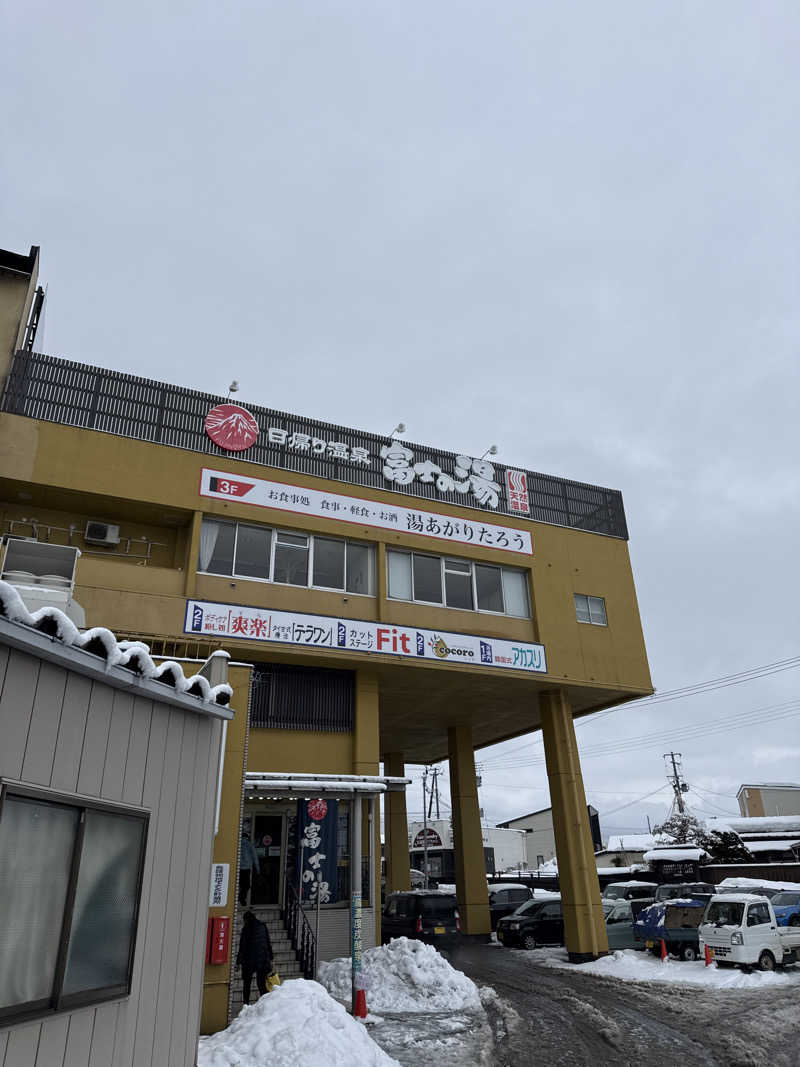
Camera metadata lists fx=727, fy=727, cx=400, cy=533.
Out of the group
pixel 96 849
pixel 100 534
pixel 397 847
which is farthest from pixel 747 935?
pixel 100 534

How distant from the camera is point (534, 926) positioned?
2233 cm

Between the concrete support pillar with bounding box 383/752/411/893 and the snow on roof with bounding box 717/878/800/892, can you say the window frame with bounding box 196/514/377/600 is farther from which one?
the snow on roof with bounding box 717/878/800/892

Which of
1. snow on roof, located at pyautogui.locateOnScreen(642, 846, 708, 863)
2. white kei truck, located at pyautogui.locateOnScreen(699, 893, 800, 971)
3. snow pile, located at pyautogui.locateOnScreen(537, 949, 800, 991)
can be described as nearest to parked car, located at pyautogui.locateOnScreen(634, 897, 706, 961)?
snow pile, located at pyautogui.locateOnScreen(537, 949, 800, 991)

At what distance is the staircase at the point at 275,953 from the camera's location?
13547mm

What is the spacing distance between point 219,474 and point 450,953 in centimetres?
1524

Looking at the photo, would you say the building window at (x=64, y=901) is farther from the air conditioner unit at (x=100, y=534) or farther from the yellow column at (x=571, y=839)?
the yellow column at (x=571, y=839)

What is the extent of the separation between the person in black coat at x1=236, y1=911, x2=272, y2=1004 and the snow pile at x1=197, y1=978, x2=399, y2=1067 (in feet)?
10.1

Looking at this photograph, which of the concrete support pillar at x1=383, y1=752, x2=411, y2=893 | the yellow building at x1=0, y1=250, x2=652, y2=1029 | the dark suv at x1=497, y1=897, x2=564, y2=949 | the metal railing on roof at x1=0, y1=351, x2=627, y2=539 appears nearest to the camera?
the yellow building at x1=0, y1=250, x2=652, y2=1029

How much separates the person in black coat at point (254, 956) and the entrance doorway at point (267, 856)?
4789 millimetres

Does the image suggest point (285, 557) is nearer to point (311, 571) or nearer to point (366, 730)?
point (311, 571)

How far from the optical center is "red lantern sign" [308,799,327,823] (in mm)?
17453

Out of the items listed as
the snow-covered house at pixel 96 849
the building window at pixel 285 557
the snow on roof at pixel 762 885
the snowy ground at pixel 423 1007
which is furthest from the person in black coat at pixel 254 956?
the snow on roof at pixel 762 885

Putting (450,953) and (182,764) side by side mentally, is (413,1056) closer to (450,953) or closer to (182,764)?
(182,764)

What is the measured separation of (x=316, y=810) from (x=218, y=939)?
241 inches
